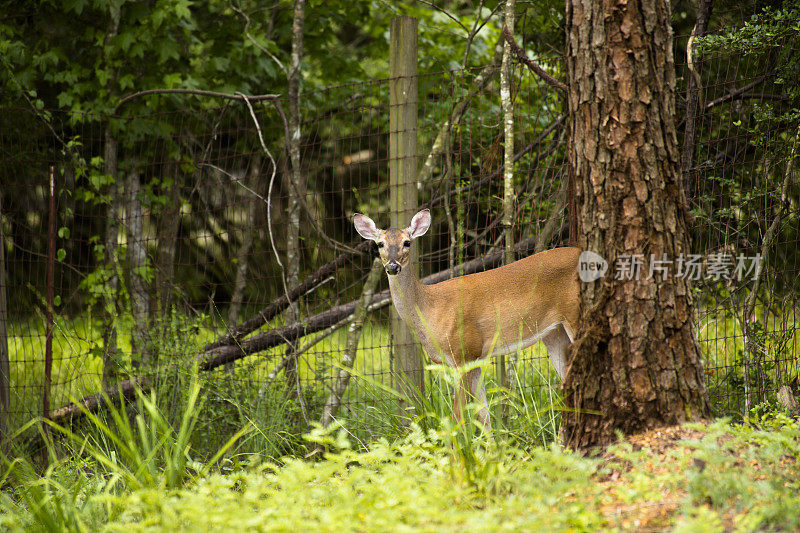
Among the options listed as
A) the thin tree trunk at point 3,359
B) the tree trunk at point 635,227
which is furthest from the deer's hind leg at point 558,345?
the thin tree trunk at point 3,359

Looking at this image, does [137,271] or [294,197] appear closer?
[294,197]

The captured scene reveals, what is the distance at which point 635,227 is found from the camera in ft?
11.1

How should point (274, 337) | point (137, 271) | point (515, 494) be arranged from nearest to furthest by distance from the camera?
point (515, 494) → point (274, 337) → point (137, 271)

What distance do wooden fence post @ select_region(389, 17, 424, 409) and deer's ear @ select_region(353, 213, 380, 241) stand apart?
0.21m

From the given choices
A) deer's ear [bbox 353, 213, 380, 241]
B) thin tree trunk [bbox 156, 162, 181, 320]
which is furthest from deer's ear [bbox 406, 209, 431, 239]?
thin tree trunk [bbox 156, 162, 181, 320]

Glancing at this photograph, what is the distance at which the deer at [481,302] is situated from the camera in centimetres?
489

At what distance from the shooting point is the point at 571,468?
292cm

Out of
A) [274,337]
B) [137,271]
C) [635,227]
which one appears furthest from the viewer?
[137,271]

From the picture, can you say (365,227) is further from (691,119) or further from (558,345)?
(691,119)

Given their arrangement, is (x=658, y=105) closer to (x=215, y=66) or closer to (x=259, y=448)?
(x=259, y=448)

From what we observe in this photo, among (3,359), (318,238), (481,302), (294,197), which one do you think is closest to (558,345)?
(481,302)

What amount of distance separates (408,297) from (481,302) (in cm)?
49

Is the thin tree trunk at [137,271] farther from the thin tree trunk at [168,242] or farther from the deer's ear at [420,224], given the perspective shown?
the deer's ear at [420,224]

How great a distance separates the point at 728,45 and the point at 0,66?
578 cm
